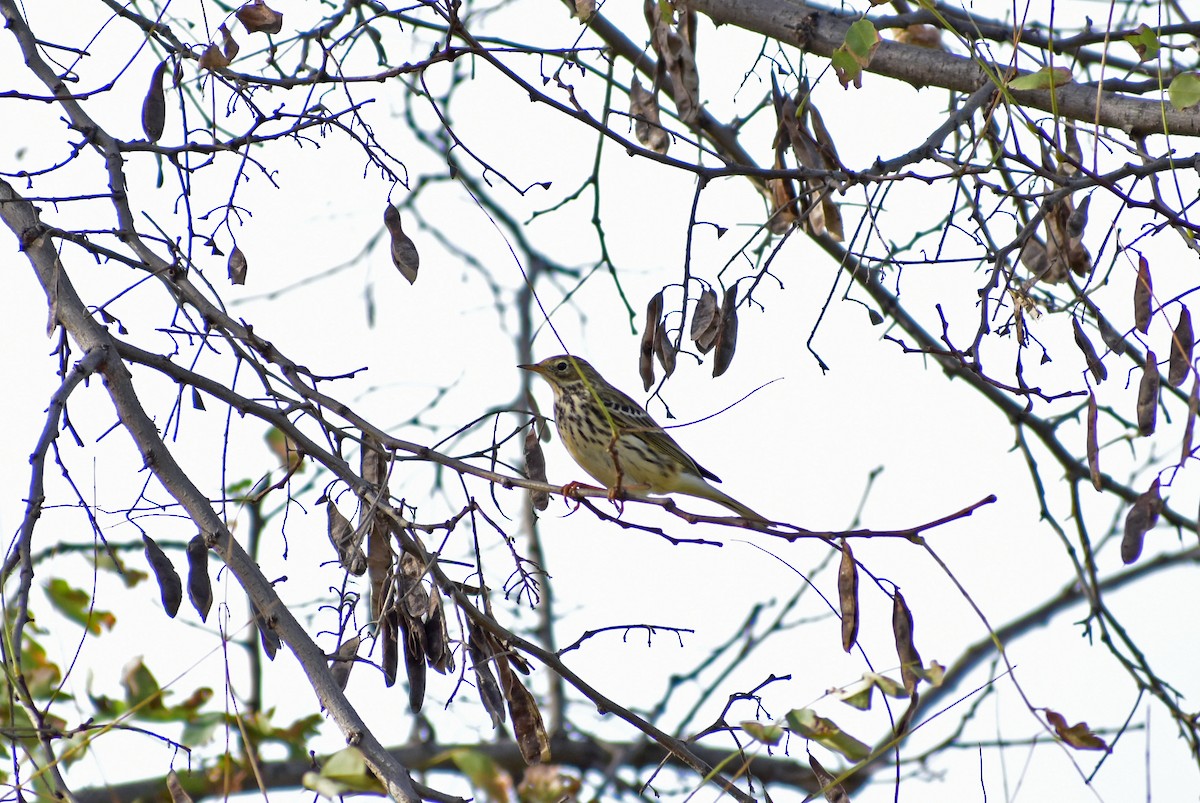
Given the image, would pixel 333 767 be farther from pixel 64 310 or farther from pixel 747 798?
pixel 64 310

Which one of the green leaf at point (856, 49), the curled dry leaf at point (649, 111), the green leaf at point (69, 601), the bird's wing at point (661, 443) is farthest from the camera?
the bird's wing at point (661, 443)

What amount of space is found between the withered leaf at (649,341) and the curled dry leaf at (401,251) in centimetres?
72

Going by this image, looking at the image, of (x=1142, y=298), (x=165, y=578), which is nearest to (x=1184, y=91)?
→ (x=1142, y=298)

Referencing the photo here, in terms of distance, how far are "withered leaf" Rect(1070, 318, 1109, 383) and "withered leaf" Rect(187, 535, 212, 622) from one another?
251cm

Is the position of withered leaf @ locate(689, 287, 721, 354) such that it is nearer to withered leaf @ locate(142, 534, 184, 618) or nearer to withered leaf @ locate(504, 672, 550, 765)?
withered leaf @ locate(504, 672, 550, 765)

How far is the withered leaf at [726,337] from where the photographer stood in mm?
4008

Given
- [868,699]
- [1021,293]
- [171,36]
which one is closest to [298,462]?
[171,36]

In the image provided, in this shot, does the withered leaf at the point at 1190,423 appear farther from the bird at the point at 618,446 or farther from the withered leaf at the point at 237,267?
the bird at the point at 618,446

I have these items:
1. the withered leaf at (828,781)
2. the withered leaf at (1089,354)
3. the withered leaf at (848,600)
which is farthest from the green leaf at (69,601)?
the withered leaf at (1089,354)

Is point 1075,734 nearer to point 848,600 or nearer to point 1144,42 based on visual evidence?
point 848,600

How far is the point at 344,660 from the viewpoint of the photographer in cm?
350

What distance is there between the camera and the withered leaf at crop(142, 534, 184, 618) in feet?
11.9

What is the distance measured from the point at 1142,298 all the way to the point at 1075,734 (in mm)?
1255

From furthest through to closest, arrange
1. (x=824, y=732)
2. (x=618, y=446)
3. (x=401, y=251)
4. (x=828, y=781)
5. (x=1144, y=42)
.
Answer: (x=618, y=446) < (x=401, y=251) < (x=1144, y=42) < (x=828, y=781) < (x=824, y=732)
